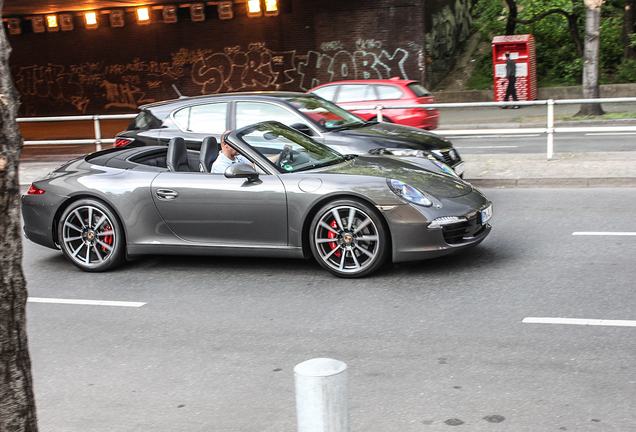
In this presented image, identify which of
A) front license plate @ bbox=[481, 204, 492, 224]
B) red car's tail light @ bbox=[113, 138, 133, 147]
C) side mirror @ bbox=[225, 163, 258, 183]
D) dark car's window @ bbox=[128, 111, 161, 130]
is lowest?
front license plate @ bbox=[481, 204, 492, 224]

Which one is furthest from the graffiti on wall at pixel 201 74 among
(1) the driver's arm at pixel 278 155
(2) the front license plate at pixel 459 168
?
(1) the driver's arm at pixel 278 155

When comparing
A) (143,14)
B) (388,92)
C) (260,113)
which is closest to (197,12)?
(143,14)

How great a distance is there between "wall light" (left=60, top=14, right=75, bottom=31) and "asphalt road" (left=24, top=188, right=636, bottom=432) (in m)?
25.5

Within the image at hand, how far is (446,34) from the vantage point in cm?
2777

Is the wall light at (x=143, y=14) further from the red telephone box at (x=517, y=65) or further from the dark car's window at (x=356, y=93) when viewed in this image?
the dark car's window at (x=356, y=93)

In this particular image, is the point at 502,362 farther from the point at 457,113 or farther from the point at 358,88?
the point at 457,113

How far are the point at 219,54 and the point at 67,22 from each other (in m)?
7.08

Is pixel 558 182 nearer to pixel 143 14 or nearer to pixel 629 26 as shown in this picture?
pixel 629 26

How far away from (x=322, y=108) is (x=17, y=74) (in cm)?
2655

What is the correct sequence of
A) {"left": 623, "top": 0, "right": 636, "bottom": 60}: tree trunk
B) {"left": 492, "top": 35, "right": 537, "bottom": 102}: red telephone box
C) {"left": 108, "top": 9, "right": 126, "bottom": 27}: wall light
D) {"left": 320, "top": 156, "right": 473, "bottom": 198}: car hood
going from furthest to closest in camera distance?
{"left": 108, "top": 9, "right": 126, "bottom": 27}: wall light, {"left": 623, "top": 0, "right": 636, "bottom": 60}: tree trunk, {"left": 492, "top": 35, "right": 537, "bottom": 102}: red telephone box, {"left": 320, "top": 156, "right": 473, "bottom": 198}: car hood

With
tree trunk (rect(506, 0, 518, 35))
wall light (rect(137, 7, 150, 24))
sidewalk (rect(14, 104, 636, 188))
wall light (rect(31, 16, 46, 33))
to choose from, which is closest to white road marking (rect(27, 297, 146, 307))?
sidewalk (rect(14, 104, 636, 188))

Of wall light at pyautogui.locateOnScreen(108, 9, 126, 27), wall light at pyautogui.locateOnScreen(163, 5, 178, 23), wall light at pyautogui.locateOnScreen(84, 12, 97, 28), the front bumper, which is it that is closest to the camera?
the front bumper

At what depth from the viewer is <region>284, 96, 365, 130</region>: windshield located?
30.9 ft

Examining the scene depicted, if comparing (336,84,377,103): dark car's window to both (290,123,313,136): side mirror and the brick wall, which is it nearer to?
(290,123,313,136): side mirror
